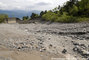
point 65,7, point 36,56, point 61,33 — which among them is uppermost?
point 65,7

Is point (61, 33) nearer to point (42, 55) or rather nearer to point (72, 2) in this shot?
point (42, 55)

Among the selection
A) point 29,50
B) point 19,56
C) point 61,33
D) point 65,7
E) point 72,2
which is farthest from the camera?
point 65,7

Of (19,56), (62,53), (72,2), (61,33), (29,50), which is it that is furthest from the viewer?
(72,2)

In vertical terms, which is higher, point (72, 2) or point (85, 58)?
point (72, 2)

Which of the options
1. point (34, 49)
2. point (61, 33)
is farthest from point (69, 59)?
point (61, 33)

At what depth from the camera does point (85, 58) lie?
385 cm

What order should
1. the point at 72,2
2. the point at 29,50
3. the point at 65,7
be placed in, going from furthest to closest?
the point at 65,7, the point at 72,2, the point at 29,50

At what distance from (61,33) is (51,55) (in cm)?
408

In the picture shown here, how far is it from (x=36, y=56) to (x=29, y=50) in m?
0.73

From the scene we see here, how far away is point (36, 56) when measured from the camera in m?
4.19

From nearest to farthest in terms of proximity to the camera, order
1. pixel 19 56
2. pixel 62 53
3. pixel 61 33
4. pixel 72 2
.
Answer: pixel 19 56, pixel 62 53, pixel 61 33, pixel 72 2

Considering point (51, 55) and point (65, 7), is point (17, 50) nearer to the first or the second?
point (51, 55)

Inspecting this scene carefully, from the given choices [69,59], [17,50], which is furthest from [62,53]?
[17,50]

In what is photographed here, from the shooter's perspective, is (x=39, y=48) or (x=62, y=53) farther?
(x=39, y=48)
